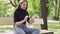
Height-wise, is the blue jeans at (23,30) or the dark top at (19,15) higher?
the dark top at (19,15)

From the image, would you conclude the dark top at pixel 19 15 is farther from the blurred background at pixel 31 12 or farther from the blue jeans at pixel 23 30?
the blurred background at pixel 31 12

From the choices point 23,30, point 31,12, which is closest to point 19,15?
point 23,30

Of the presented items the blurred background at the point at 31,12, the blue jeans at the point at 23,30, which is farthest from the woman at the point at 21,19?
the blurred background at the point at 31,12

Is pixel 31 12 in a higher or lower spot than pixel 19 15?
lower

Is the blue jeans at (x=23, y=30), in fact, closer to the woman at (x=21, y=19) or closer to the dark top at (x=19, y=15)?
the woman at (x=21, y=19)

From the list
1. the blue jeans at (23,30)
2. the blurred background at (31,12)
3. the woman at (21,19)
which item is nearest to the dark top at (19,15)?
the woman at (21,19)

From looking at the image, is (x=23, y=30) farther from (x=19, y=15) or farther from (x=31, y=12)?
(x=31, y=12)

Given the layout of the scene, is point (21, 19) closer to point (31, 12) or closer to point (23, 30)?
point (23, 30)

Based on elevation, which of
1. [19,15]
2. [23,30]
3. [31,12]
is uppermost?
[19,15]

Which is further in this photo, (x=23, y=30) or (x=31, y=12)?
(x=31, y=12)

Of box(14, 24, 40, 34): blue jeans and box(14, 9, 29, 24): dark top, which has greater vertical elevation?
box(14, 9, 29, 24): dark top

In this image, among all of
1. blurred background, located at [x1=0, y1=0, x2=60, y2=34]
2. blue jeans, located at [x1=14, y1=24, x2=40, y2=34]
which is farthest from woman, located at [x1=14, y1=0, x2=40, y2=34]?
blurred background, located at [x1=0, y1=0, x2=60, y2=34]

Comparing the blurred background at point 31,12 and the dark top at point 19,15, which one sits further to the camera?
the blurred background at point 31,12

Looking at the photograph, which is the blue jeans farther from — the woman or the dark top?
the dark top
